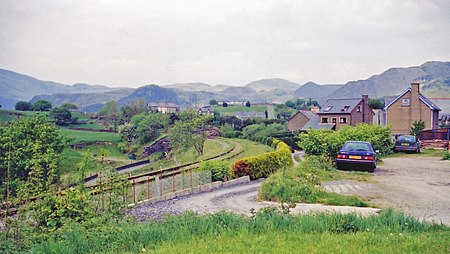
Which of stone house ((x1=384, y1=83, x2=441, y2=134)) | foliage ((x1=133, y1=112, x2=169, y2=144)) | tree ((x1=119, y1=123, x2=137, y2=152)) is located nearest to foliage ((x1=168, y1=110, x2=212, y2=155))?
foliage ((x1=133, y1=112, x2=169, y2=144))

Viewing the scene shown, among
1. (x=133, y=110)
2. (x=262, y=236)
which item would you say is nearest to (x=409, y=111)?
(x=262, y=236)

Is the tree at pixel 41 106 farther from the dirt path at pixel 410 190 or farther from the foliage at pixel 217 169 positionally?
the dirt path at pixel 410 190

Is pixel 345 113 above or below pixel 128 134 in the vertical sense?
above

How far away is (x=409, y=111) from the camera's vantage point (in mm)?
49312

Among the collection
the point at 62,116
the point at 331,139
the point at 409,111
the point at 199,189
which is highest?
the point at 409,111

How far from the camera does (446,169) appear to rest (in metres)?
21.6

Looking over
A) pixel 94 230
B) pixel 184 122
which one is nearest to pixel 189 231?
pixel 94 230

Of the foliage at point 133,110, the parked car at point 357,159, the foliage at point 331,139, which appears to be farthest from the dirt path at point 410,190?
the foliage at point 133,110

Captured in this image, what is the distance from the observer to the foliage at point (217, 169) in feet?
65.9

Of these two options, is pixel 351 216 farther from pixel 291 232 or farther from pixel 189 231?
pixel 189 231

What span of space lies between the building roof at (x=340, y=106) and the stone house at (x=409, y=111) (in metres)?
6.03

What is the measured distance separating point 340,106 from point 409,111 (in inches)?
409

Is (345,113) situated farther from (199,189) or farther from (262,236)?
(262,236)

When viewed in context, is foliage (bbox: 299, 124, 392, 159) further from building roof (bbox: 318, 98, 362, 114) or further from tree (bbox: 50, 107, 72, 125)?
tree (bbox: 50, 107, 72, 125)
